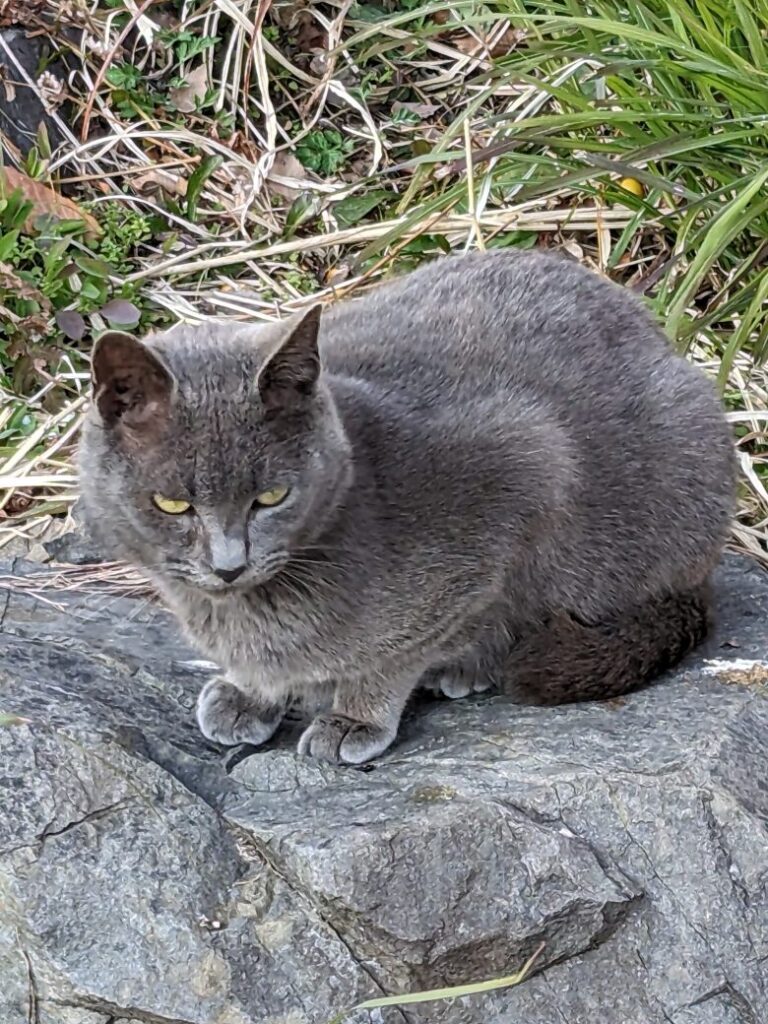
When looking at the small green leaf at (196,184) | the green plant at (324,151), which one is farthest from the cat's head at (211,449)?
the green plant at (324,151)

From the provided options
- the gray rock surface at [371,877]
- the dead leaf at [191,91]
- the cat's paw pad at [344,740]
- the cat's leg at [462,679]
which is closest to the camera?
the gray rock surface at [371,877]

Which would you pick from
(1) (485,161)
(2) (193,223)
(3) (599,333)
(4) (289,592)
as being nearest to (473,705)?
(4) (289,592)

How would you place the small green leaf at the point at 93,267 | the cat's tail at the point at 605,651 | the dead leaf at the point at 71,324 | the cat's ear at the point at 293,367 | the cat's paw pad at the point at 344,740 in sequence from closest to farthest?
the cat's ear at the point at 293,367 → the cat's paw pad at the point at 344,740 → the cat's tail at the point at 605,651 → the dead leaf at the point at 71,324 → the small green leaf at the point at 93,267

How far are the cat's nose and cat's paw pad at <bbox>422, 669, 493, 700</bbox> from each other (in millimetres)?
622

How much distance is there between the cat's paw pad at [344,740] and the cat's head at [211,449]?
13.6 inches

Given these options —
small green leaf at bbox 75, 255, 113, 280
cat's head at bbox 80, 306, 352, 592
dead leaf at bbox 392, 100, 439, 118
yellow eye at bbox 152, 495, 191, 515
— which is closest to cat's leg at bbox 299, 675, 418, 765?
cat's head at bbox 80, 306, 352, 592

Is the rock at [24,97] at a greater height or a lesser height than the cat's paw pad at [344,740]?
lesser

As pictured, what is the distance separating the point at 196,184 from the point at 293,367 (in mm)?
2322

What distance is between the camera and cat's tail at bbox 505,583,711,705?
2.35 m

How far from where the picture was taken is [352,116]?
4.44 meters

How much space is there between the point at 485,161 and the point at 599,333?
125 cm

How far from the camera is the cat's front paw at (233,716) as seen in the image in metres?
2.28

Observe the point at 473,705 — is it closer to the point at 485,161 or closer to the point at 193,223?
the point at 485,161

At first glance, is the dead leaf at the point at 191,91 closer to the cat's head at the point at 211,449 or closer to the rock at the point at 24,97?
the rock at the point at 24,97
